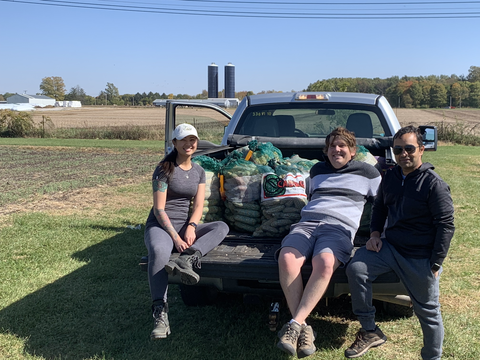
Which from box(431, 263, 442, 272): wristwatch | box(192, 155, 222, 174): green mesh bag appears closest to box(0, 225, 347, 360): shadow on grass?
box(431, 263, 442, 272): wristwatch

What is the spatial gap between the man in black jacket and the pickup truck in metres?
0.12

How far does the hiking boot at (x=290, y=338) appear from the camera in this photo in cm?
292

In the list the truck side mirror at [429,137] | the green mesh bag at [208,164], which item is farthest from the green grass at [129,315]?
the truck side mirror at [429,137]

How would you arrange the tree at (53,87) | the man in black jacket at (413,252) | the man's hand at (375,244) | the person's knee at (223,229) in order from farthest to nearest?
1. the tree at (53,87)
2. the person's knee at (223,229)
3. the man's hand at (375,244)
4. the man in black jacket at (413,252)

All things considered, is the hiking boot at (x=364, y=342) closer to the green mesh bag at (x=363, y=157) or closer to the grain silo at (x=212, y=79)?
the green mesh bag at (x=363, y=157)

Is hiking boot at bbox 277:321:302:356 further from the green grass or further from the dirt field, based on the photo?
the dirt field

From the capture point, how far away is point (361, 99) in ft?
17.5

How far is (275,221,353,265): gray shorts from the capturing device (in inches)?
130

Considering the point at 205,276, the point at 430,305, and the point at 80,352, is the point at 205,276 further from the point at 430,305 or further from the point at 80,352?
the point at 430,305

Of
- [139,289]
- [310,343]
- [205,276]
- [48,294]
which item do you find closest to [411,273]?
[310,343]

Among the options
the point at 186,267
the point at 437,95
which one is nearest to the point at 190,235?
the point at 186,267

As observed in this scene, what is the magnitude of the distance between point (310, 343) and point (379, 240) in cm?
87

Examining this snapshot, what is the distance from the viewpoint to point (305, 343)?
297 cm

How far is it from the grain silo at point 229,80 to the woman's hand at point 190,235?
639 cm
